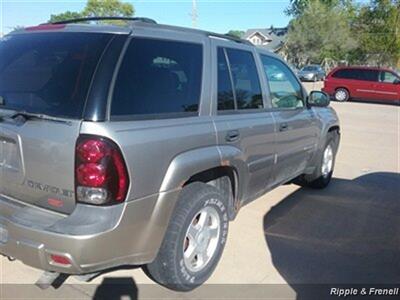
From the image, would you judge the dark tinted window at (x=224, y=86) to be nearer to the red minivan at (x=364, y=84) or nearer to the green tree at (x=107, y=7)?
the red minivan at (x=364, y=84)

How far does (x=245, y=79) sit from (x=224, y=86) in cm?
44

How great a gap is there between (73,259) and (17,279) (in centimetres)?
111

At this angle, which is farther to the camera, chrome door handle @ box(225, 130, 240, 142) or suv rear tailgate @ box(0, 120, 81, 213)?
chrome door handle @ box(225, 130, 240, 142)

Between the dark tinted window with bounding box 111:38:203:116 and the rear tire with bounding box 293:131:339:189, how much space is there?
2961 millimetres

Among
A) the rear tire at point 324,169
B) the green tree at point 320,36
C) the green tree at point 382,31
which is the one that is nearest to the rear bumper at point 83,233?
the rear tire at point 324,169

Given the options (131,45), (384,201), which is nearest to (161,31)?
(131,45)

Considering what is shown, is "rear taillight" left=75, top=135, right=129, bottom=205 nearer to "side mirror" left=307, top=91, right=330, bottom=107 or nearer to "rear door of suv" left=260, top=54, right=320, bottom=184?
"rear door of suv" left=260, top=54, right=320, bottom=184

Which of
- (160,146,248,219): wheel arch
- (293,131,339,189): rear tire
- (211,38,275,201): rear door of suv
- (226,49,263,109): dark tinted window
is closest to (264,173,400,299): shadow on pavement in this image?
(293,131,339,189): rear tire

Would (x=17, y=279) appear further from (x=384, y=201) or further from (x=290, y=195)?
(x=384, y=201)

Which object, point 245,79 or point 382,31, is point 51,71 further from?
point 382,31

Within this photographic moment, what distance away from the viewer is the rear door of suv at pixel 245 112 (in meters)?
3.41

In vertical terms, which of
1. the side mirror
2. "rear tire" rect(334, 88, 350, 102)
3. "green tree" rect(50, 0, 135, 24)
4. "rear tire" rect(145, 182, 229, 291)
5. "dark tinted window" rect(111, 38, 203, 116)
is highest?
"green tree" rect(50, 0, 135, 24)

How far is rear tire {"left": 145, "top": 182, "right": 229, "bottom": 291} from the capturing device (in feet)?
9.76

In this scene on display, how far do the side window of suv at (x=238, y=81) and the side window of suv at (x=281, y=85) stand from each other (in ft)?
0.95
